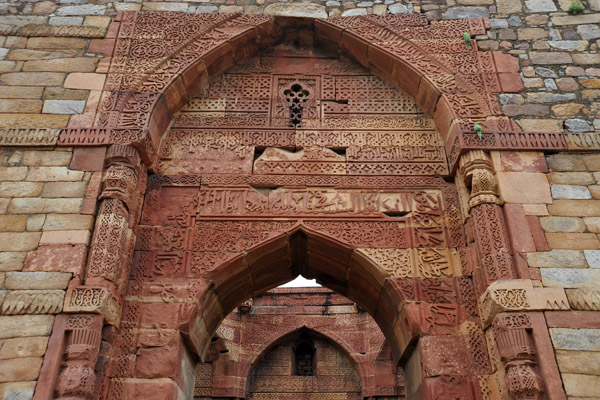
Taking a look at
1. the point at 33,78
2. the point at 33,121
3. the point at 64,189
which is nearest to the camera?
the point at 64,189

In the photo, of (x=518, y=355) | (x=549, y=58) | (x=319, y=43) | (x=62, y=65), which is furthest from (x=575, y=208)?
(x=62, y=65)

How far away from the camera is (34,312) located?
12.8 feet

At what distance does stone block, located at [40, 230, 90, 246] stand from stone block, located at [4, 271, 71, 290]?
0.92 ft

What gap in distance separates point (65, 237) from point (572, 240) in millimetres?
4143

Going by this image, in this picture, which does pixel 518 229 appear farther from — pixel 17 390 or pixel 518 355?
pixel 17 390

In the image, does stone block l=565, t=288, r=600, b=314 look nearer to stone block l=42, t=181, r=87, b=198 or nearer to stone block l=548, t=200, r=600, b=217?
stone block l=548, t=200, r=600, b=217

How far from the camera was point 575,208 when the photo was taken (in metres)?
4.49

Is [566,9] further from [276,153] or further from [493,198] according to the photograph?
[276,153]

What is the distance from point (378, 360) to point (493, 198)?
5.54 meters

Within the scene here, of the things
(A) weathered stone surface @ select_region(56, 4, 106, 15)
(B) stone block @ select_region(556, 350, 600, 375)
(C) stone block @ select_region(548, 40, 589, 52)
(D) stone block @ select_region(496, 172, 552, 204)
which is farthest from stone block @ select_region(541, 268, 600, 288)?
(A) weathered stone surface @ select_region(56, 4, 106, 15)

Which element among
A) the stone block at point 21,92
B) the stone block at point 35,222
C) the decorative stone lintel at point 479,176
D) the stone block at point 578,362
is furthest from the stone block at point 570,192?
the stone block at point 21,92

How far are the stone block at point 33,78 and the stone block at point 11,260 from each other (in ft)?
6.18

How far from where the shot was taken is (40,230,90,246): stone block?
13.9 ft

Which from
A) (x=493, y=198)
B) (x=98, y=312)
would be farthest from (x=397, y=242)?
(x=98, y=312)
